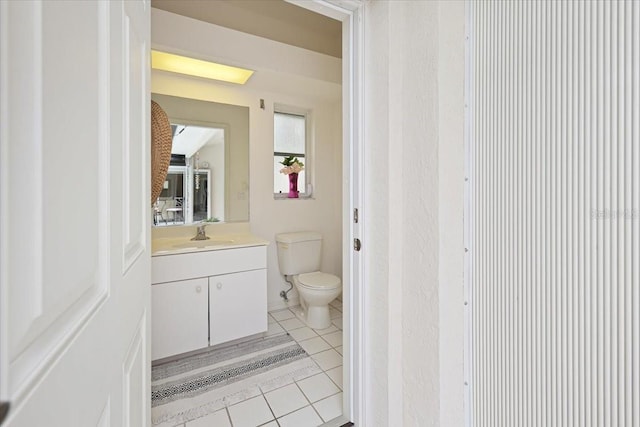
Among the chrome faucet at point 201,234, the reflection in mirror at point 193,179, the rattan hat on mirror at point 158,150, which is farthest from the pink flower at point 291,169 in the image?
the rattan hat on mirror at point 158,150

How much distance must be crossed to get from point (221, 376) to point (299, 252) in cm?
115

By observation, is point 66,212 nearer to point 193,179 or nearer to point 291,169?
point 193,179

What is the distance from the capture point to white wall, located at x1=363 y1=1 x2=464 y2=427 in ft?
3.36

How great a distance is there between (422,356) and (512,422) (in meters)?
0.32

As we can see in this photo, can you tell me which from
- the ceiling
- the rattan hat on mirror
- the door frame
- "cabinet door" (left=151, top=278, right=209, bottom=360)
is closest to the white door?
the rattan hat on mirror

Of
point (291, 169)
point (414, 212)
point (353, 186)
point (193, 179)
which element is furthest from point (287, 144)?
point (414, 212)

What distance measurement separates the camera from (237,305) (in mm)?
2086

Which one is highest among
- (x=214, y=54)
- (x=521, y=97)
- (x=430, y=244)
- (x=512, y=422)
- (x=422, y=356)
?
(x=214, y=54)

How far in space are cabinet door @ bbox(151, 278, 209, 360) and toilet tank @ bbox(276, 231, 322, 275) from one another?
0.80 meters

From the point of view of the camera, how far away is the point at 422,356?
1.08 metres

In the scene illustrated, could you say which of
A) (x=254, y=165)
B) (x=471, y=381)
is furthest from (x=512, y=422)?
(x=254, y=165)

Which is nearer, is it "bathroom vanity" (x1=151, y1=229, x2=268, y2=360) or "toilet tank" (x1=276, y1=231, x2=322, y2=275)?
"bathroom vanity" (x1=151, y1=229, x2=268, y2=360)

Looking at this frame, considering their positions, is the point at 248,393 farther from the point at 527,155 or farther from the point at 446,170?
the point at 527,155

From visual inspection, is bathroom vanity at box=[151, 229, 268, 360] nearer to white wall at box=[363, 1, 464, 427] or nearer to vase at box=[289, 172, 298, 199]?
vase at box=[289, 172, 298, 199]
